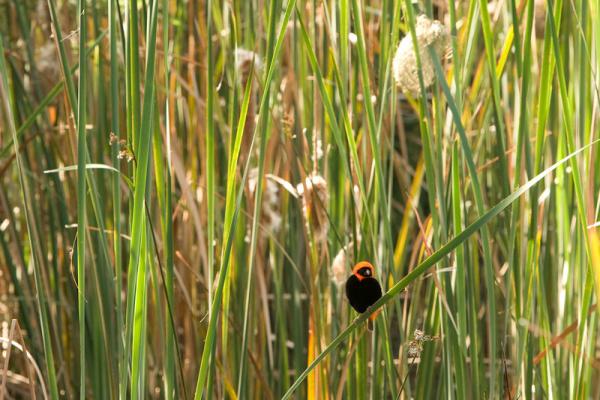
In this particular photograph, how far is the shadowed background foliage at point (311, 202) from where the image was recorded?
0.83 m

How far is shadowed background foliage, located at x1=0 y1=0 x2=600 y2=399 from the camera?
0.83 meters

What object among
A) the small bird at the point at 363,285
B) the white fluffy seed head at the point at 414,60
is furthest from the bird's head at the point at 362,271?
the white fluffy seed head at the point at 414,60

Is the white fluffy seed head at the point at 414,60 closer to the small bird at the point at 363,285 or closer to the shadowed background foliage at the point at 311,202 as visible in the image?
the shadowed background foliage at the point at 311,202

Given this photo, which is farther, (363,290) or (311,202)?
(311,202)

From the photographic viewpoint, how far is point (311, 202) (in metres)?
1.11

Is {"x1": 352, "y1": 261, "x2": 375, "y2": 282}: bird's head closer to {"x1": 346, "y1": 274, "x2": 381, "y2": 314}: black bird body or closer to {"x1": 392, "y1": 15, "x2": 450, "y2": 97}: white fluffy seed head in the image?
{"x1": 346, "y1": 274, "x2": 381, "y2": 314}: black bird body

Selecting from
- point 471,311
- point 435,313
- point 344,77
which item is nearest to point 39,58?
point 344,77

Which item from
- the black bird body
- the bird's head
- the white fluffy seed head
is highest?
the white fluffy seed head

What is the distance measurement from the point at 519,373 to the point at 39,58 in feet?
3.07

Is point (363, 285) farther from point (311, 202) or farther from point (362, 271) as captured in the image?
point (311, 202)

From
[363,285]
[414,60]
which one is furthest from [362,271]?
[414,60]

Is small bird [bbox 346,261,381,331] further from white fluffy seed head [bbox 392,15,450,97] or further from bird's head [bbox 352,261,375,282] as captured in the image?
white fluffy seed head [bbox 392,15,450,97]

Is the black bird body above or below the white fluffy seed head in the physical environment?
below

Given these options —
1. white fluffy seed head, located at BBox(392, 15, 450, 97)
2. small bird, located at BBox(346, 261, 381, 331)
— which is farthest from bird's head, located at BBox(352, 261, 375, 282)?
white fluffy seed head, located at BBox(392, 15, 450, 97)
